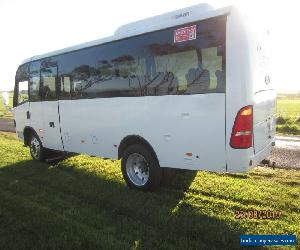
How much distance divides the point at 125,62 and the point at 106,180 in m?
3.02

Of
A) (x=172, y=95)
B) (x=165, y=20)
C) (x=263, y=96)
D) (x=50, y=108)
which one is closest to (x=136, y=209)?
(x=172, y=95)

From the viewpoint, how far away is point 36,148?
12.4 metres

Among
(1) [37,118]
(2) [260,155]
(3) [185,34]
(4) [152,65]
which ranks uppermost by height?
(3) [185,34]

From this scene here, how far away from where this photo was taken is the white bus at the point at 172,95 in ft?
21.3

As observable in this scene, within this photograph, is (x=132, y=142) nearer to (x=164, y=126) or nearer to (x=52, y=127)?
(x=164, y=126)

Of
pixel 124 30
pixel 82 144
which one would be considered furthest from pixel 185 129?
pixel 82 144

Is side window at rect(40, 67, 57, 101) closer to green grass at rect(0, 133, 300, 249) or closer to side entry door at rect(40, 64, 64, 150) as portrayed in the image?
side entry door at rect(40, 64, 64, 150)

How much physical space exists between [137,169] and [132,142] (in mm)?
634

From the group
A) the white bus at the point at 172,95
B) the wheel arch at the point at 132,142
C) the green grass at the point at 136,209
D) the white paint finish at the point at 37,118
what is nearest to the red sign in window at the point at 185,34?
the white bus at the point at 172,95

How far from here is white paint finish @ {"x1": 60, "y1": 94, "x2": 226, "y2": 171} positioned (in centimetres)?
677

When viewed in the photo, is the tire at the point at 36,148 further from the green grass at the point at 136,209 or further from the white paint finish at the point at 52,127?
the green grass at the point at 136,209

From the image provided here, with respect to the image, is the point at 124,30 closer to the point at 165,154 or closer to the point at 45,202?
the point at 165,154

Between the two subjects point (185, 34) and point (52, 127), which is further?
point (52, 127)

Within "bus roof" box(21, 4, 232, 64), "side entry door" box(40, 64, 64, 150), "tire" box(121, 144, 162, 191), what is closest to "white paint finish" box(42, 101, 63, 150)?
"side entry door" box(40, 64, 64, 150)
